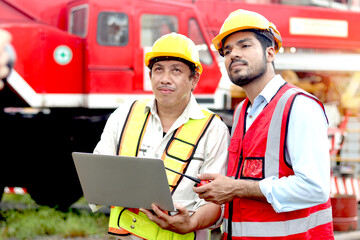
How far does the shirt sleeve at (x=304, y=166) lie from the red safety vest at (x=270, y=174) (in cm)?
5

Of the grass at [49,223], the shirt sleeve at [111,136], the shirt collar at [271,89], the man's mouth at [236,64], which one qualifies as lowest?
the grass at [49,223]

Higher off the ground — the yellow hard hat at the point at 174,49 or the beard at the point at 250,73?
the yellow hard hat at the point at 174,49

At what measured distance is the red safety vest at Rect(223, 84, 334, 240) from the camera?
234 cm

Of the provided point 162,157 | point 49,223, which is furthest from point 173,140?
point 49,223

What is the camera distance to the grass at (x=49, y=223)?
6.39 meters

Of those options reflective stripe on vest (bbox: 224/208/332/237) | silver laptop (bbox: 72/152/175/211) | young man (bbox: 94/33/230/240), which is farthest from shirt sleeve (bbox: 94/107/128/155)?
reflective stripe on vest (bbox: 224/208/332/237)

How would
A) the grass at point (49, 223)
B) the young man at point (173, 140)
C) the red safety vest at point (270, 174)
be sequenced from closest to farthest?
1. the red safety vest at point (270, 174)
2. the young man at point (173, 140)
3. the grass at point (49, 223)

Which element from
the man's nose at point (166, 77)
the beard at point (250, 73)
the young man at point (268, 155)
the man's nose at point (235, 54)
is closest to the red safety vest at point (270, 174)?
the young man at point (268, 155)

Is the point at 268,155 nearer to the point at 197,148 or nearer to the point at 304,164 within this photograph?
the point at 304,164

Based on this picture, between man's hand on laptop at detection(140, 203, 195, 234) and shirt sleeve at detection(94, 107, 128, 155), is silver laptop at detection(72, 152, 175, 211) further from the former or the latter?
shirt sleeve at detection(94, 107, 128, 155)

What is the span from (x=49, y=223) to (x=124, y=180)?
15.0 feet

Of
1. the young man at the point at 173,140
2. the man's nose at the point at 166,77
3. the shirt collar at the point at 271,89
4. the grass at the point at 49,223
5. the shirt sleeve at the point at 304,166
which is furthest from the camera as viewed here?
the grass at the point at 49,223

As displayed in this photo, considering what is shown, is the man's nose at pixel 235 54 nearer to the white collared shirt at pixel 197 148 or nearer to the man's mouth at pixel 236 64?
the man's mouth at pixel 236 64

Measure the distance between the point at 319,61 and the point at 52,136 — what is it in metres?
5.35
